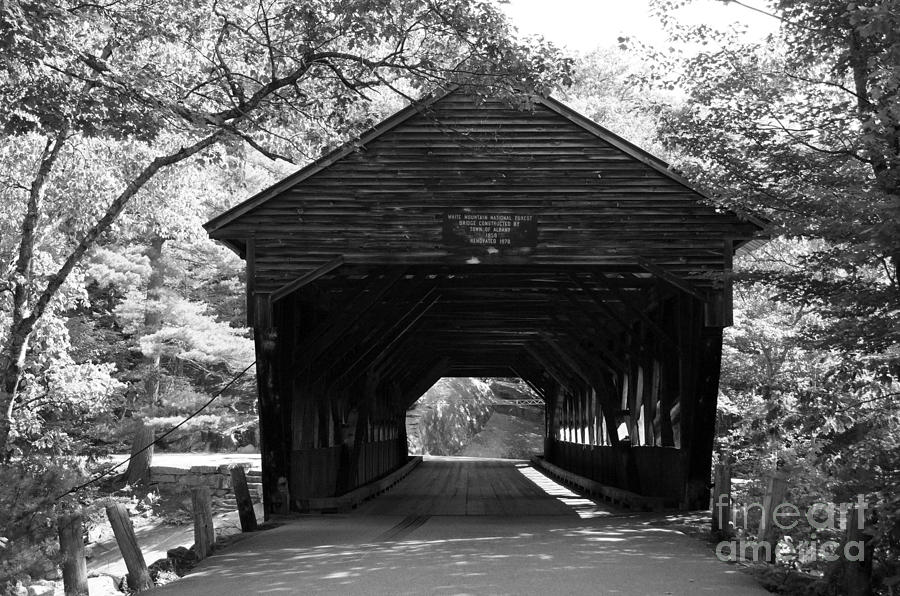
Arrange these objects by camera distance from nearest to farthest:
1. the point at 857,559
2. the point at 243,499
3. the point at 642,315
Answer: the point at 857,559 → the point at 243,499 → the point at 642,315

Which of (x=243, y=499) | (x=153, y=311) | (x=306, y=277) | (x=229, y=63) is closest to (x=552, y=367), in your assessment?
(x=153, y=311)

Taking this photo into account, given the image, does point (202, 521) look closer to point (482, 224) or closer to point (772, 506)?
point (482, 224)

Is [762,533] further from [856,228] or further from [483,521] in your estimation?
[483,521]

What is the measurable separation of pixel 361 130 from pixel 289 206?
136 centimetres

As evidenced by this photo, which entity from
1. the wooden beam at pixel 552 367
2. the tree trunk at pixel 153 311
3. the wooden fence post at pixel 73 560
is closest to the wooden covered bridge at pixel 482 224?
the wooden fence post at pixel 73 560

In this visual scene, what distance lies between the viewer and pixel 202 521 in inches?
339

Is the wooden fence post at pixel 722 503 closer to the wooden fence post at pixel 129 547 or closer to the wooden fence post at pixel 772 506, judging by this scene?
the wooden fence post at pixel 772 506

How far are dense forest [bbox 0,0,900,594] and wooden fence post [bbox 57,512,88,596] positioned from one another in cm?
12

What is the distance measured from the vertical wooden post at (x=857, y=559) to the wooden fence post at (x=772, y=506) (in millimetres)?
1173

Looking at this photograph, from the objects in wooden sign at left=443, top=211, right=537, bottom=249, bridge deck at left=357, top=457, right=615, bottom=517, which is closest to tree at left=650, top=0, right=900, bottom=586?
wooden sign at left=443, top=211, right=537, bottom=249

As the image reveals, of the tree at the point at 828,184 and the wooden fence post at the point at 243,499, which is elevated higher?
the tree at the point at 828,184

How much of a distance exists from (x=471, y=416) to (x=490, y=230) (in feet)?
108

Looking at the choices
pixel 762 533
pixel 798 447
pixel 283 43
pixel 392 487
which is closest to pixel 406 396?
pixel 392 487

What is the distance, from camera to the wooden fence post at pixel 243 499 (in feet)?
33.2
